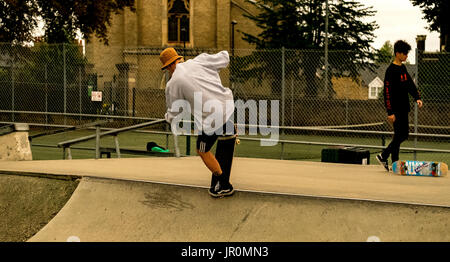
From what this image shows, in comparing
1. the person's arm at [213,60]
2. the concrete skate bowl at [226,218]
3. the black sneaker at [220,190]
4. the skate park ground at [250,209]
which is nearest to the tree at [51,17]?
the skate park ground at [250,209]

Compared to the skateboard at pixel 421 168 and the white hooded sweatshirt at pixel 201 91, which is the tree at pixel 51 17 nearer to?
the skateboard at pixel 421 168

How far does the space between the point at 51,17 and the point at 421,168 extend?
71.1ft

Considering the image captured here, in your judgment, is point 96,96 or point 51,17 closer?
point 96,96

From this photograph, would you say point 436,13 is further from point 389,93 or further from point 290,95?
point 389,93

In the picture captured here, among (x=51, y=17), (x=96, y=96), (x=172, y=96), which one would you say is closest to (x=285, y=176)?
(x=172, y=96)

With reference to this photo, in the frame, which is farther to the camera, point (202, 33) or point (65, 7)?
point (202, 33)

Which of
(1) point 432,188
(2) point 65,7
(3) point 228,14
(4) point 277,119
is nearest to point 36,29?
(2) point 65,7

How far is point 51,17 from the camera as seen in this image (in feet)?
84.5

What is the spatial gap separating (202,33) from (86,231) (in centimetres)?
3928

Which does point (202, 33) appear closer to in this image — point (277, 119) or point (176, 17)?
point (176, 17)

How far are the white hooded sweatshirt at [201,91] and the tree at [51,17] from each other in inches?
773

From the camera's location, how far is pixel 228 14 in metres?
43.8

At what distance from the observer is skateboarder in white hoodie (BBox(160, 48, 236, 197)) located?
5172 mm

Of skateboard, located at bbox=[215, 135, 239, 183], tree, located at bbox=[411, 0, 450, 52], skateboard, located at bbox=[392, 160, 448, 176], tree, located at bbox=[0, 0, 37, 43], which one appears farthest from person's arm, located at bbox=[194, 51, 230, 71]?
tree, located at bbox=[411, 0, 450, 52]
